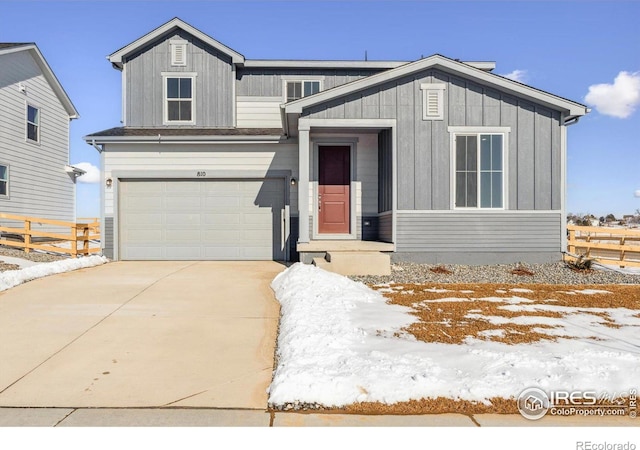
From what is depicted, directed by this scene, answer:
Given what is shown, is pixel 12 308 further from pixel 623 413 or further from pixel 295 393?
pixel 623 413

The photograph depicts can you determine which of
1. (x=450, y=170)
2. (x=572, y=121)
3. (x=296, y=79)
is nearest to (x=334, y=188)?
(x=450, y=170)

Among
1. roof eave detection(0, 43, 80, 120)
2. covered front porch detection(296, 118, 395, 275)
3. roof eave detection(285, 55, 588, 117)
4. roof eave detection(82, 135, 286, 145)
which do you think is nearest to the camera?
roof eave detection(285, 55, 588, 117)

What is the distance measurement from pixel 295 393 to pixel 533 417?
163 centimetres

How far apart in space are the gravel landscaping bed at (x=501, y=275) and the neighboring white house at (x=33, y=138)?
13438 millimetres

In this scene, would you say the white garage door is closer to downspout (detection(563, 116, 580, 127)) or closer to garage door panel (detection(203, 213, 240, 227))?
garage door panel (detection(203, 213, 240, 227))

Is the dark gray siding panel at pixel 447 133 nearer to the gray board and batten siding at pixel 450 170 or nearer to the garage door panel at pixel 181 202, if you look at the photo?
the gray board and batten siding at pixel 450 170

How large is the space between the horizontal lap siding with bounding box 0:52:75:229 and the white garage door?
6.04 metres

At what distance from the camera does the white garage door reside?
11180 mm

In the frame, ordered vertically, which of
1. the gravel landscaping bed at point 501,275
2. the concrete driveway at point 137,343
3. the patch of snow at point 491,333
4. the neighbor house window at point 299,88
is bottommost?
the concrete driveway at point 137,343

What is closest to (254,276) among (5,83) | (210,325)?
(210,325)

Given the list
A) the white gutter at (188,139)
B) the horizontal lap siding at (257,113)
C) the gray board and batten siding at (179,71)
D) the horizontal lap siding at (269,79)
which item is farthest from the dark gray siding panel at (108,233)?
the horizontal lap siding at (269,79)

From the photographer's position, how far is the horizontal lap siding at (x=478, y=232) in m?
9.20

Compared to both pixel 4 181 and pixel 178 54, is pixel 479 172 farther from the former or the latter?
pixel 4 181

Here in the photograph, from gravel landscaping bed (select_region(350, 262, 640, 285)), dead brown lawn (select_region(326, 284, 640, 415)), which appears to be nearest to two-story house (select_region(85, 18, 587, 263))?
gravel landscaping bed (select_region(350, 262, 640, 285))
